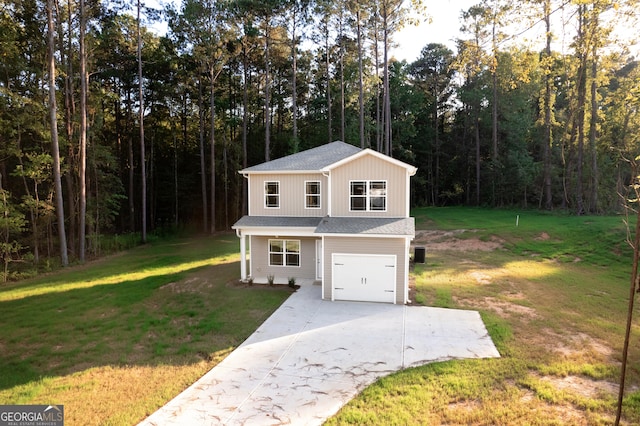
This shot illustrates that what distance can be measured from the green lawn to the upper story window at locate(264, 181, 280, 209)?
12.8 feet

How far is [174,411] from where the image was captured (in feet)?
20.9

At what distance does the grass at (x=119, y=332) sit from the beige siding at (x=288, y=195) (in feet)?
11.5

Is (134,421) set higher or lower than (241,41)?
lower

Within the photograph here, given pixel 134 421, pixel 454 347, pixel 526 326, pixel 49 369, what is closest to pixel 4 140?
pixel 49 369

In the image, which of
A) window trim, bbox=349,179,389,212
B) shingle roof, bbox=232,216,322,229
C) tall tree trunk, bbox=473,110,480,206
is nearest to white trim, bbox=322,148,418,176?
window trim, bbox=349,179,389,212

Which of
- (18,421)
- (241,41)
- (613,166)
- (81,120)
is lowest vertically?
(18,421)

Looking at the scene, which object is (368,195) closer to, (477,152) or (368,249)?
(368,249)

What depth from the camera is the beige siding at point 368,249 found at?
1251 centimetres

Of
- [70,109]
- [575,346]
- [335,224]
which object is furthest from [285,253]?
[70,109]

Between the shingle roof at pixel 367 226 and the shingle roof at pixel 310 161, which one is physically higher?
the shingle roof at pixel 310 161

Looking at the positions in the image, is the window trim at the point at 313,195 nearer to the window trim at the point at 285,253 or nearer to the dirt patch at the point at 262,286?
the window trim at the point at 285,253

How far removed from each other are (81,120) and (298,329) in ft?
61.3

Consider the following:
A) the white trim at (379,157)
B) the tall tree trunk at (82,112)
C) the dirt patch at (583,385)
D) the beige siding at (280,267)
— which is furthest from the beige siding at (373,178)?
the tall tree trunk at (82,112)

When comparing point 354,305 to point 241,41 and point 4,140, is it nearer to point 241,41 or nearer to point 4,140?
point 4,140
